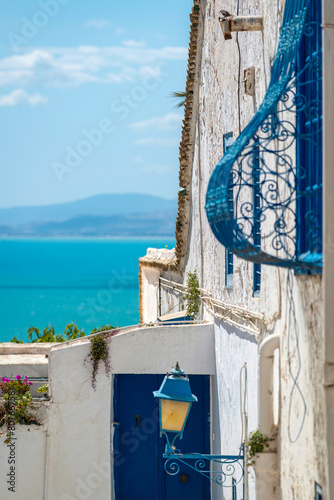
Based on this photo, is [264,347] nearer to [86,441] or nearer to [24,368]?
[86,441]

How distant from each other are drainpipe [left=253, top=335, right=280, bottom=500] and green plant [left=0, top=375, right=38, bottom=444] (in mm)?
4467

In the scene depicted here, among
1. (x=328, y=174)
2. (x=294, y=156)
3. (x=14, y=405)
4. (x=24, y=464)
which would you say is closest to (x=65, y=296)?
(x=14, y=405)

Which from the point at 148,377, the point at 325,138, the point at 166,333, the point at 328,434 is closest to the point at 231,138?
the point at 166,333

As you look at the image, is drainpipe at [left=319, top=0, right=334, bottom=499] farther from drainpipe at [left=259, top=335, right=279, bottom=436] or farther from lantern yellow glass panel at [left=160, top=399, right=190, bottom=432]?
lantern yellow glass panel at [left=160, top=399, right=190, bottom=432]

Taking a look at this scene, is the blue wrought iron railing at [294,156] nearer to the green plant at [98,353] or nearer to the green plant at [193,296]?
the green plant at [98,353]

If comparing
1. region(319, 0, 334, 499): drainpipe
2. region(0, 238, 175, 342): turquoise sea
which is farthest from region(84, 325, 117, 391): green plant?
region(0, 238, 175, 342): turquoise sea

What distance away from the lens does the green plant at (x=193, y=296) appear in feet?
40.1

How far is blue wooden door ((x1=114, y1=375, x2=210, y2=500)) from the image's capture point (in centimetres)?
1128

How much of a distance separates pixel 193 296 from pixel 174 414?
5.05 metres

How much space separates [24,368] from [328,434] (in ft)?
23.7

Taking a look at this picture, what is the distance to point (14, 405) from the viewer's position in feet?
35.6

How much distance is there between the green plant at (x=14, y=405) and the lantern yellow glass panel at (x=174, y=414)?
3.86 meters

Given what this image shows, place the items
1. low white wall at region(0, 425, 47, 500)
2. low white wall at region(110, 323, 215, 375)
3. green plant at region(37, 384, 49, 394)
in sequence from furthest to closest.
A: green plant at region(37, 384, 49, 394)
low white wall at region(110, 323, 215, 375)
low white wall at region(0, 425, 47, 500)

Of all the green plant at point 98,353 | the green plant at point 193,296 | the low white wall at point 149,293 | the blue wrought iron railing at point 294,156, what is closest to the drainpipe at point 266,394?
the blue wrought iron railing at point 294,156
